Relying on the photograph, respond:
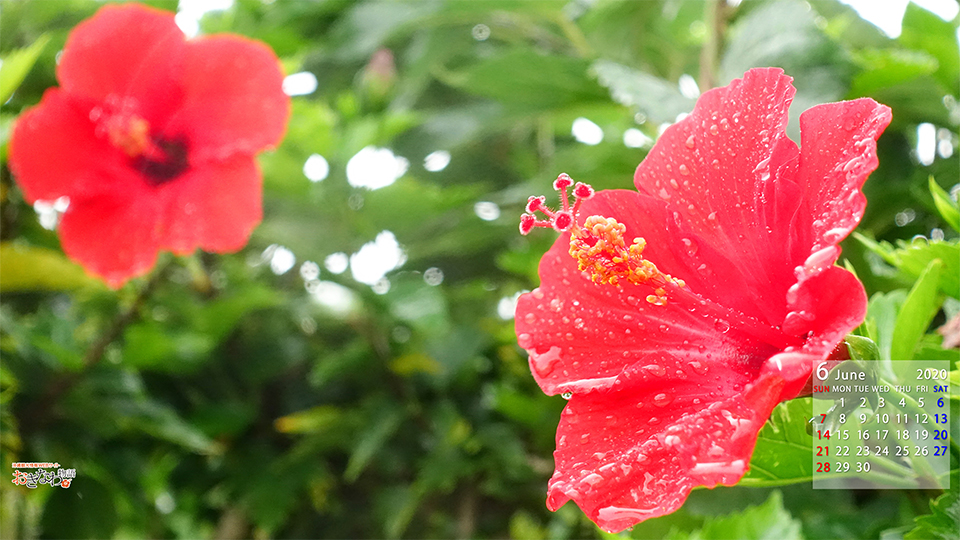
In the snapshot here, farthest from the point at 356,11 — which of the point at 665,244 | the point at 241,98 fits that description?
the point at 665,244

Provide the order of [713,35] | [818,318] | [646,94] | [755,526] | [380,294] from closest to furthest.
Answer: [818,318] < [755,526] < [646,94] < [713,35] < [380,294]

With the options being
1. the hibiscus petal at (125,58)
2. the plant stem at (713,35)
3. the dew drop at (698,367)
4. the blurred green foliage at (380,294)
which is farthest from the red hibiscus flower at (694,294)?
the hibiscus petal at (125,58)

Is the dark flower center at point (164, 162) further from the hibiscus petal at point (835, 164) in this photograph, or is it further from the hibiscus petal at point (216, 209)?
Answer: the hibiscus petal at point (835, 164)

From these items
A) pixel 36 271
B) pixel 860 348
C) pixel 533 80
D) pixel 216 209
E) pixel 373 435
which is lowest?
pixel 373 435

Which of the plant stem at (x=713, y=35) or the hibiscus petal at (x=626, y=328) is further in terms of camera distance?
the plant stem at (x=713, y=35)

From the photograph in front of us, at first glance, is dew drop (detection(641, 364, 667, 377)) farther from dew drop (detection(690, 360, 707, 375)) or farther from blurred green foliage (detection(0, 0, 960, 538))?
blurred green foliage (detection(0, 0, 960, 538))

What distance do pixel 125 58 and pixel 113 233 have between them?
187 mm

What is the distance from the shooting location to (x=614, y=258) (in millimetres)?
322

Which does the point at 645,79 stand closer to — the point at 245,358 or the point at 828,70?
the point at 828,70

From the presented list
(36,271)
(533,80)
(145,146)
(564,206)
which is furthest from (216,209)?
(564,206)

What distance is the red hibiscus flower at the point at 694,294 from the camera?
0.28 meters

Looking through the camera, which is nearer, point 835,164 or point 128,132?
point 835,164

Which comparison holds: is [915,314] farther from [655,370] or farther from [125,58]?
[125,58]
